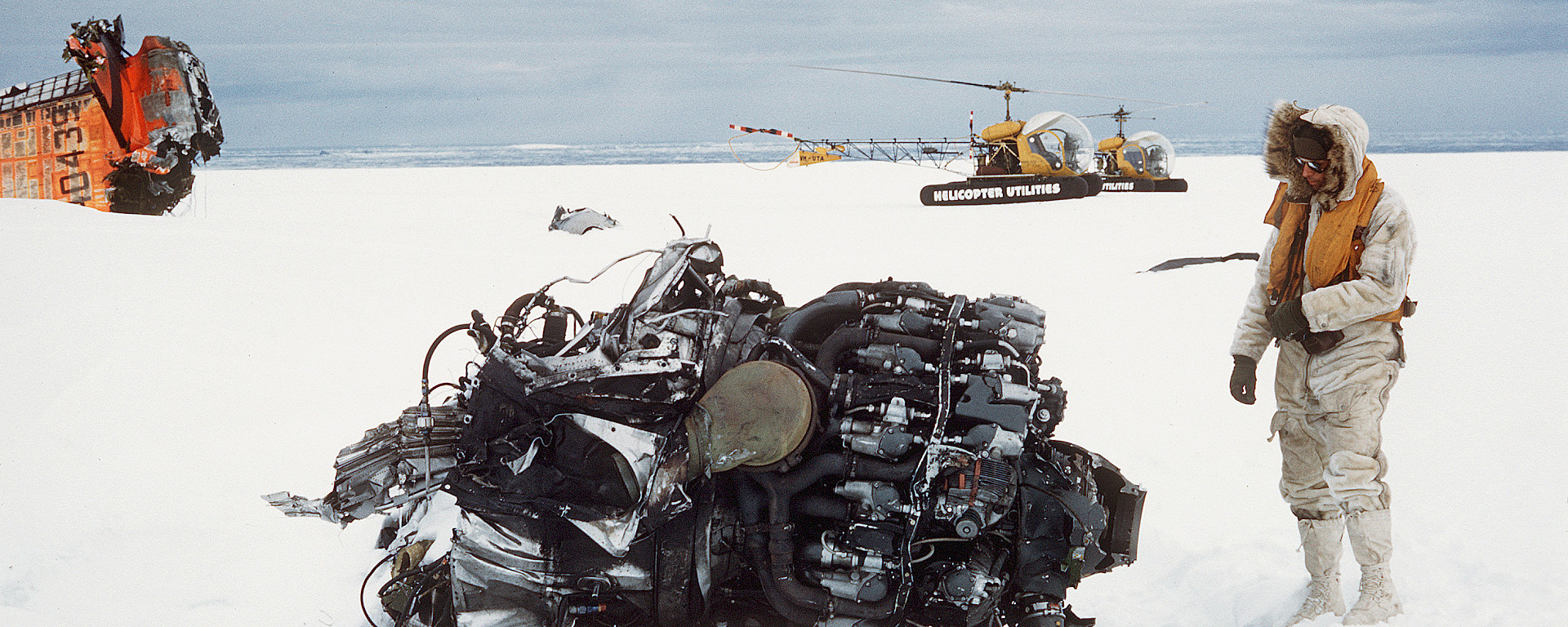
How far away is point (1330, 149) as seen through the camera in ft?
11.2

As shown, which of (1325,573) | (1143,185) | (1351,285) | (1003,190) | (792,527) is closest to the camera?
(792,527)

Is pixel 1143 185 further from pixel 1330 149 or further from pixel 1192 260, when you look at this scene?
pixel 1330 149

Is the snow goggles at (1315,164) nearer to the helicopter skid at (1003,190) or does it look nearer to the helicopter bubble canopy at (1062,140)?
the helicopter skid at (1003,190)

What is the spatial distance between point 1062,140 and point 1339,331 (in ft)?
61.8

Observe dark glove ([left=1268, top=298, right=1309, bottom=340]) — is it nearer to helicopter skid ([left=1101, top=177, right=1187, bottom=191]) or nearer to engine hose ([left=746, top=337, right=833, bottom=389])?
engine hose ([left=746, top=337, right=833, bottom=389])

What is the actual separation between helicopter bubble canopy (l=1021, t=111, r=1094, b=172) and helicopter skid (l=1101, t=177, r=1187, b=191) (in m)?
1.65

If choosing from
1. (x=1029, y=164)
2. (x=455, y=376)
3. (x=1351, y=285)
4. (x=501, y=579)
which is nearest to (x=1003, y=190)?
(x=1029, y=164)

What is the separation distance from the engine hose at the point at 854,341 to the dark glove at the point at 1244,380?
4.78 ft

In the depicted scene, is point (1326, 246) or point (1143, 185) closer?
point (1326, 246)

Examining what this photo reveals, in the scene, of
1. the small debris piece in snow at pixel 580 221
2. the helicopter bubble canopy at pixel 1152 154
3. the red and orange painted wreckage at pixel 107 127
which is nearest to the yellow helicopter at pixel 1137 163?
the helicopter bubble canopy at pixel 1152 154

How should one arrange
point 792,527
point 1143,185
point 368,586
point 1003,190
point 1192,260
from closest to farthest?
1. point 792,527
2. point 368,586
3. point 1192,260
4. point 1003,190
5. point 1143,185

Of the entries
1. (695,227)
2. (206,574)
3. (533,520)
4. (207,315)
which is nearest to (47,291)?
(207,315)

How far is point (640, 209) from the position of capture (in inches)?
703

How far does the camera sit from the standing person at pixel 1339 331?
3358 mm
